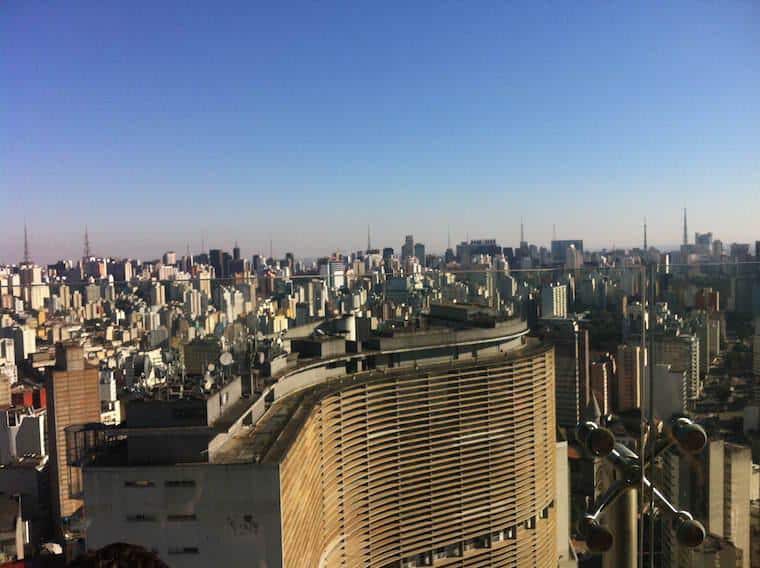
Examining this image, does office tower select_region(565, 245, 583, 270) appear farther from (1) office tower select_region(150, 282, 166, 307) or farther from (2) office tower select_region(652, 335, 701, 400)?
(1) office tower select_region(150, 282, 166, 307)

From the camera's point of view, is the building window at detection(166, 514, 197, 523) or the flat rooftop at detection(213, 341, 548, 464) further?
the flat rooftop at detection(213, 341, 548, 464)

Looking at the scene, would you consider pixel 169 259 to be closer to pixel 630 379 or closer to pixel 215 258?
pixel 215 258

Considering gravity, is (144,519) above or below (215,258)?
below

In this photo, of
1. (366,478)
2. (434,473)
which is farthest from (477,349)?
(366,478)

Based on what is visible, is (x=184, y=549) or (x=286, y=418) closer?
(x=184, y=549)

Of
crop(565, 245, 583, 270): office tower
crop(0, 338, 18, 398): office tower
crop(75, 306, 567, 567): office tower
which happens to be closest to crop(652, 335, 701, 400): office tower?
crop(75, 306, 567, 567): office tower

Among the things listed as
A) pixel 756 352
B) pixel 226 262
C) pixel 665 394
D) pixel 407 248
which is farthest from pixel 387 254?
pixel 665 394

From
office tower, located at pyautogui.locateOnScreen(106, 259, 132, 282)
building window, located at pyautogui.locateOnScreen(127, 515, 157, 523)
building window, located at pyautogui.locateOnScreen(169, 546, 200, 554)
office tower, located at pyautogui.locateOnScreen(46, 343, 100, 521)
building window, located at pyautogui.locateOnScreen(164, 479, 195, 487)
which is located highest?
office tower, located at pyautogui.locateOnScreen(106, 259, 132, 282)

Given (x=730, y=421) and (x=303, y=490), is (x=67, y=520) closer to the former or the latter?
(x=303, y=490)
